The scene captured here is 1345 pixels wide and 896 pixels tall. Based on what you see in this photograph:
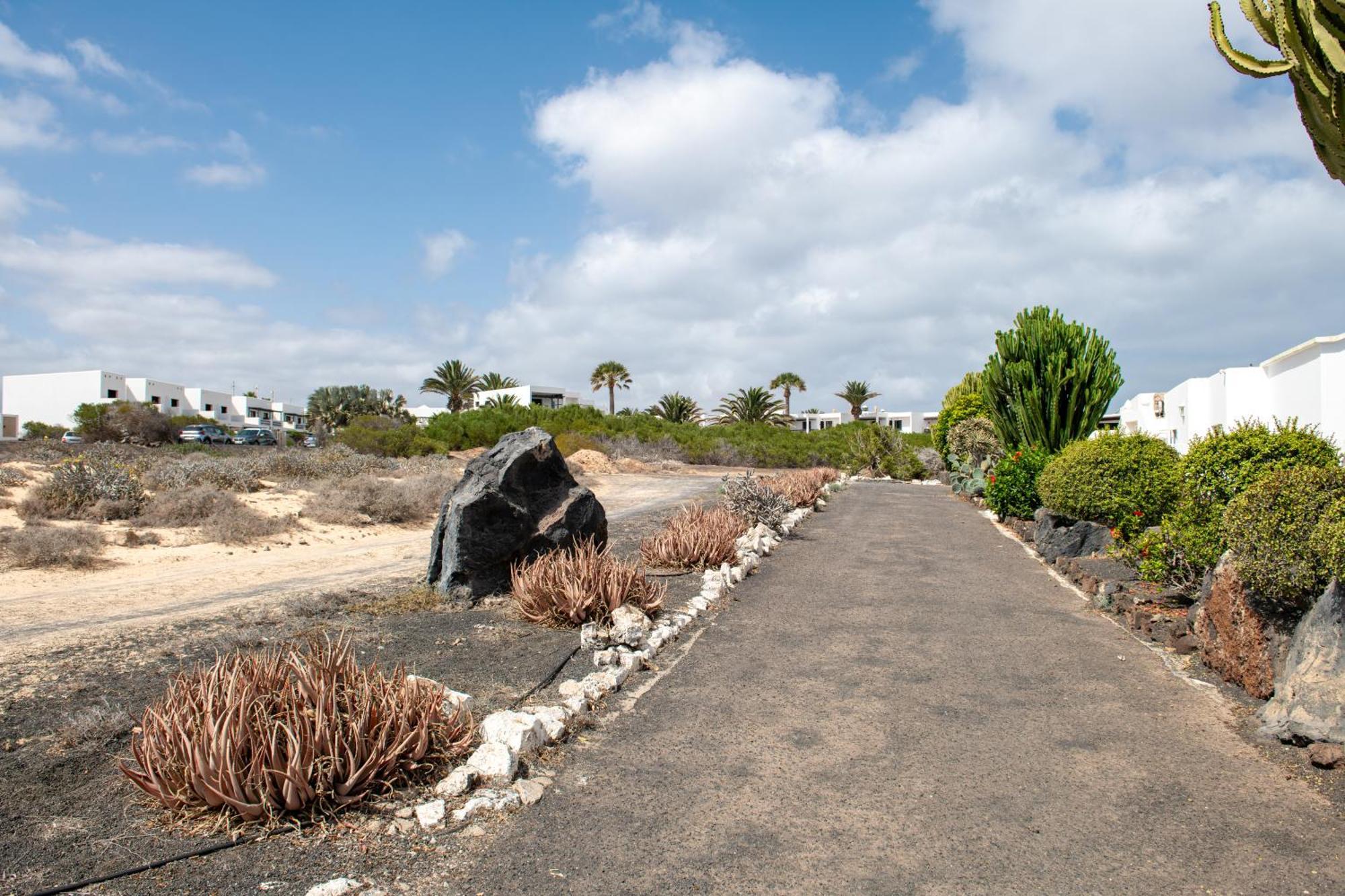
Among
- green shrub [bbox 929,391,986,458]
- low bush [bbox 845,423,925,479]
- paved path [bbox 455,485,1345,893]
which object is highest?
green shrub [bbox 929,391,986,458]

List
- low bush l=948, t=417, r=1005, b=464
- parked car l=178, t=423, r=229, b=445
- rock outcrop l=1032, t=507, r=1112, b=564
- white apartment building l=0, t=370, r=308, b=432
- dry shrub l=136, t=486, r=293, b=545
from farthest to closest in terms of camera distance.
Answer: white apartment building l=0, t=370, r=308, b=432 → parked car l=178, t=423, r=229, b=445 → low bush l=948, t=417, r=1005, b=464 → dry shrub l=136, t=486, r=293, b=545 → rock outcrop l=1032, t=507, r=1112, b=564

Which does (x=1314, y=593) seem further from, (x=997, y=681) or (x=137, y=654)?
(x=137, y=654)

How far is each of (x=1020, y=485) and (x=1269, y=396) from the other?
4.20 m

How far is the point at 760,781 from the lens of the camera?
4.30 metres

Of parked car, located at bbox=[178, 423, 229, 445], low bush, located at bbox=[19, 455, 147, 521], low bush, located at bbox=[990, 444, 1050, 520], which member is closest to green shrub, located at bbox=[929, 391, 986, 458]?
low bush, located at bbox=[990, 444, 1050, 520]

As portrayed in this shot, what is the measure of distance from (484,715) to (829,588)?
5.33 m

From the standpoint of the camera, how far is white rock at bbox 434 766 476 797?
4.01m

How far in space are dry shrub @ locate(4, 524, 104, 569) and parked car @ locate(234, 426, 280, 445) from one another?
42.5 metres

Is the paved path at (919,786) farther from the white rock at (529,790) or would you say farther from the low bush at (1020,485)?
the low bush at (1020,485)

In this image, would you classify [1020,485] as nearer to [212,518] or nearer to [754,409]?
[212,518]

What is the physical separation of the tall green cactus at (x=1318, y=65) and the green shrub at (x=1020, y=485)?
10273 millimetres

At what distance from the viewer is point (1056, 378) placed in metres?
17.1

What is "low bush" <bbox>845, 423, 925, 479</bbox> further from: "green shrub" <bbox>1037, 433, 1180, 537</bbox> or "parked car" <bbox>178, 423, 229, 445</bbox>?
"parked car" <bbox>178, 423, 229, 445</bbox>

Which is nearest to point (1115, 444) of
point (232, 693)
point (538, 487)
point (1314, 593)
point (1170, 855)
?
point (1314, 593)
